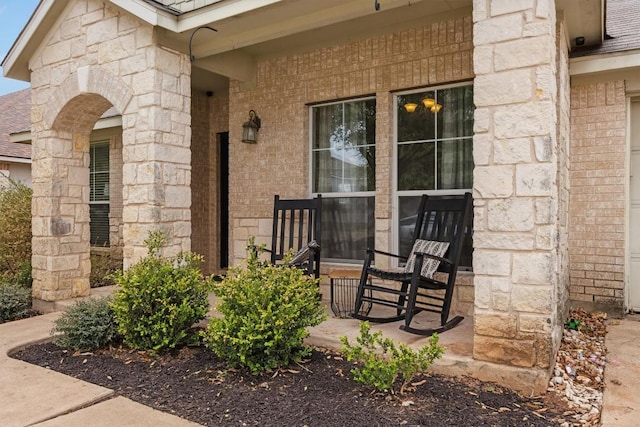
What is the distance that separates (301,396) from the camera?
8.68 ft

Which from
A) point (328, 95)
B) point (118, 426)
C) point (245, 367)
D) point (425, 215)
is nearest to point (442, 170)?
point (425, 215)

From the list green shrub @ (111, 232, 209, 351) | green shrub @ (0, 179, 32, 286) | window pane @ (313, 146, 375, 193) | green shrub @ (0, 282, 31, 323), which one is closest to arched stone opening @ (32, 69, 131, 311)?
green shrub @ (0, 282, 31, 323)

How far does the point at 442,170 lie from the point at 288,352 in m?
2.32

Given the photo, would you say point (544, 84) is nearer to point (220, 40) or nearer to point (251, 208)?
point (220, 40)

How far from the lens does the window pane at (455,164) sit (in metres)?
4.30

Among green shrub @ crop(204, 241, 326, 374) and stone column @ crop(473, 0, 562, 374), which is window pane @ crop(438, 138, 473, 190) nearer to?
stone column @ crop(473, 0, 562, 374)

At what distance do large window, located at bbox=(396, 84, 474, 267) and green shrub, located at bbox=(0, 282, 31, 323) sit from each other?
3788 millimetres

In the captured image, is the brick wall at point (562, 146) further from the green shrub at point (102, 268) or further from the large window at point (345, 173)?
the green shrub at point (102, 268)

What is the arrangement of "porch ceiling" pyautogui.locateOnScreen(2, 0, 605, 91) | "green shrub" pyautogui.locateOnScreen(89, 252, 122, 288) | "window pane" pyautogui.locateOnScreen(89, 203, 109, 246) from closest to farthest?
"porch ceiling" pyautogui.locateOnScreen(2, 0, 605, 91) < "green shrub" pyautogui.locateOnScreen(89, 252, 122, 288) < "window pane" pyautogui.locateOnScreen(89, 203, 109, 246)

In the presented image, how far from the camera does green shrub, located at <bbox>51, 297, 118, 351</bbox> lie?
353 cm

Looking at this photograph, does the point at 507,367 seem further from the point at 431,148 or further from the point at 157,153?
the point at 157,153

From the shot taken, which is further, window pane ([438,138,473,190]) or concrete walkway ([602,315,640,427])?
window pane ([438,138,473,190])

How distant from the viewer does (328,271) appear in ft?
16.1

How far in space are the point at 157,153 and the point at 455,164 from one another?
8.61 ft
